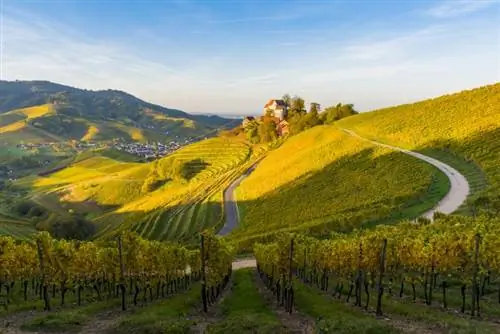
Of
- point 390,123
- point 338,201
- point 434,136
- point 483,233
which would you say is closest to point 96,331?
point 483,233

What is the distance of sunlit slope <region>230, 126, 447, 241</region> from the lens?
2584 inches

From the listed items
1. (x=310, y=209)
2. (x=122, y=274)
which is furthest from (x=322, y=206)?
(x=122, y=274)

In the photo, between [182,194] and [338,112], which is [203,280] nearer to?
[182,194]

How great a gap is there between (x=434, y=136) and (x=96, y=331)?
94583 millimetres

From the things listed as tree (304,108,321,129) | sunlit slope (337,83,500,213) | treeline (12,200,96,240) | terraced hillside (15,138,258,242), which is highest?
tree (304,108,321,129)

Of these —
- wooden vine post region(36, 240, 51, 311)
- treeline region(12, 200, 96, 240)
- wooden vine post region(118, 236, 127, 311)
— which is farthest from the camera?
treeline region(12, 200, 96, 240)

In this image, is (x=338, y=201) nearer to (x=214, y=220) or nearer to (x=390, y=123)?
(x=214, y=220)

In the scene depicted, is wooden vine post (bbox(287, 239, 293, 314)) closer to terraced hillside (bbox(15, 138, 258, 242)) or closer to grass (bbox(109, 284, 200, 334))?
grass (bbox(109, 284, 200, 334))

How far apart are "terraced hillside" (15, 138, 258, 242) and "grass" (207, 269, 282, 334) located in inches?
1787

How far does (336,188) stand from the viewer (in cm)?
8669

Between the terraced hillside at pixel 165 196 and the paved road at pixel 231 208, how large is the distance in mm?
2058

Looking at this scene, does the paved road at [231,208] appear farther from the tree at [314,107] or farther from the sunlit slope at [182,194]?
the tree at [314,107]

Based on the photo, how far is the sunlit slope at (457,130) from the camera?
70625 millimetres

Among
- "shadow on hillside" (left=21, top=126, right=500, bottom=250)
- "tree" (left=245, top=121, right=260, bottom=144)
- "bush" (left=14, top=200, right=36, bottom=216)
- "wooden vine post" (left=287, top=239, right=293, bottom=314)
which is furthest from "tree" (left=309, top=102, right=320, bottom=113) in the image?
"wooden vine post" (left=287, top=239, right=293, bottom=314)
